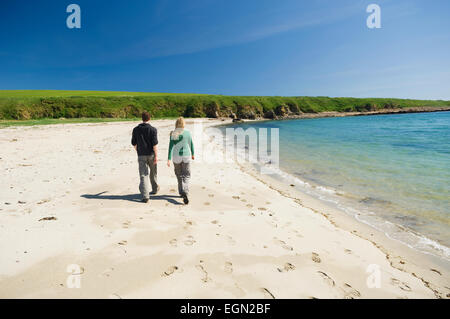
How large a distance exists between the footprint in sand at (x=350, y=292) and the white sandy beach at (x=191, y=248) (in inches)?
0.6

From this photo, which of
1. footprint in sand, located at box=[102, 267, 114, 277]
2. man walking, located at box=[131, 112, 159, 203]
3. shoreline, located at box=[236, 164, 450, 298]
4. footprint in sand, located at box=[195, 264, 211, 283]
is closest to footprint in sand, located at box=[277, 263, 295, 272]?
footprint in sand, located at box=[195, 264, 211, 283]

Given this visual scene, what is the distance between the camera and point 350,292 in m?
3.19

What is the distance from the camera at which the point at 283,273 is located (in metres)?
3.53

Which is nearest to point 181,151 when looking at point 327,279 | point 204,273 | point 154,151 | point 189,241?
point 154,151

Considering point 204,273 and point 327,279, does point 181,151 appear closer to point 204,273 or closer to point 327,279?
point 204,273

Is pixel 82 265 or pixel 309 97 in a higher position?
pixel 309 97

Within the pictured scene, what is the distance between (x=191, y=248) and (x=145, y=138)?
3.62m

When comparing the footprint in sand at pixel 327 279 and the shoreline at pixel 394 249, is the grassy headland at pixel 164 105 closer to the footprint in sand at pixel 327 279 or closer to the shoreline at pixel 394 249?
the shoreline at pixel 394 249

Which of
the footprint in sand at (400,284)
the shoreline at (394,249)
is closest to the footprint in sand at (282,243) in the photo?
the footprint in sand at (400,284)

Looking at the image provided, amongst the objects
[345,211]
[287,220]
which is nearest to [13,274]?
[287,220]
